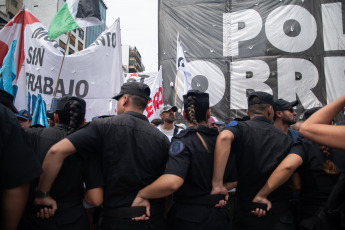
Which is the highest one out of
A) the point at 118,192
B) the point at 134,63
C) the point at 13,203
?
the point at 134,63

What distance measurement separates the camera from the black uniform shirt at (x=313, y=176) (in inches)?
73.3

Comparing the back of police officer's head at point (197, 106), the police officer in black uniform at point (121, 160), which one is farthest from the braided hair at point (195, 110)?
the police officer in black uniform at point (121, 160)

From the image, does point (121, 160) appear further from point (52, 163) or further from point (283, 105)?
point (283, 105)

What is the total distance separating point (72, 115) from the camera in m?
1.98

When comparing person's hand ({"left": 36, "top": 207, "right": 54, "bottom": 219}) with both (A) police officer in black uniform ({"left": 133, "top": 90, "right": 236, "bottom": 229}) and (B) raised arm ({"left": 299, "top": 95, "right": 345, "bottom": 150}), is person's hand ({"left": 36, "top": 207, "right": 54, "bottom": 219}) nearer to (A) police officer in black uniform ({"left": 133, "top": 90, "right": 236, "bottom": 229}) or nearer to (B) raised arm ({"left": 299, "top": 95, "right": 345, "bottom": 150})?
(A) police officer in black uniform ({"left": 133, "top": 90, "right": 236, "bottom": 229})

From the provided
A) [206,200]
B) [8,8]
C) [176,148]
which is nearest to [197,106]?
[176,148]

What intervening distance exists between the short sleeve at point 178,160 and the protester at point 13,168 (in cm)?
84

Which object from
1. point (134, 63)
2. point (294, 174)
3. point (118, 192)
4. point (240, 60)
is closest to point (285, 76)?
point (240, 60)

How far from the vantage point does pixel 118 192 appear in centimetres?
171

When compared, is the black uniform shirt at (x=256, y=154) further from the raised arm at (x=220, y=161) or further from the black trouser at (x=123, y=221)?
the black trouser at (x=123, y=221)

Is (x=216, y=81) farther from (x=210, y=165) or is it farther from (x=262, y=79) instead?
(x=210, y=165)

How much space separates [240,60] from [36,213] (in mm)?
8428

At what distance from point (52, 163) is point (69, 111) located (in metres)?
0.57

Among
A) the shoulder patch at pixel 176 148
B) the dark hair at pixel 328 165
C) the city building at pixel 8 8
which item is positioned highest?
the city building at pixel 8 8
